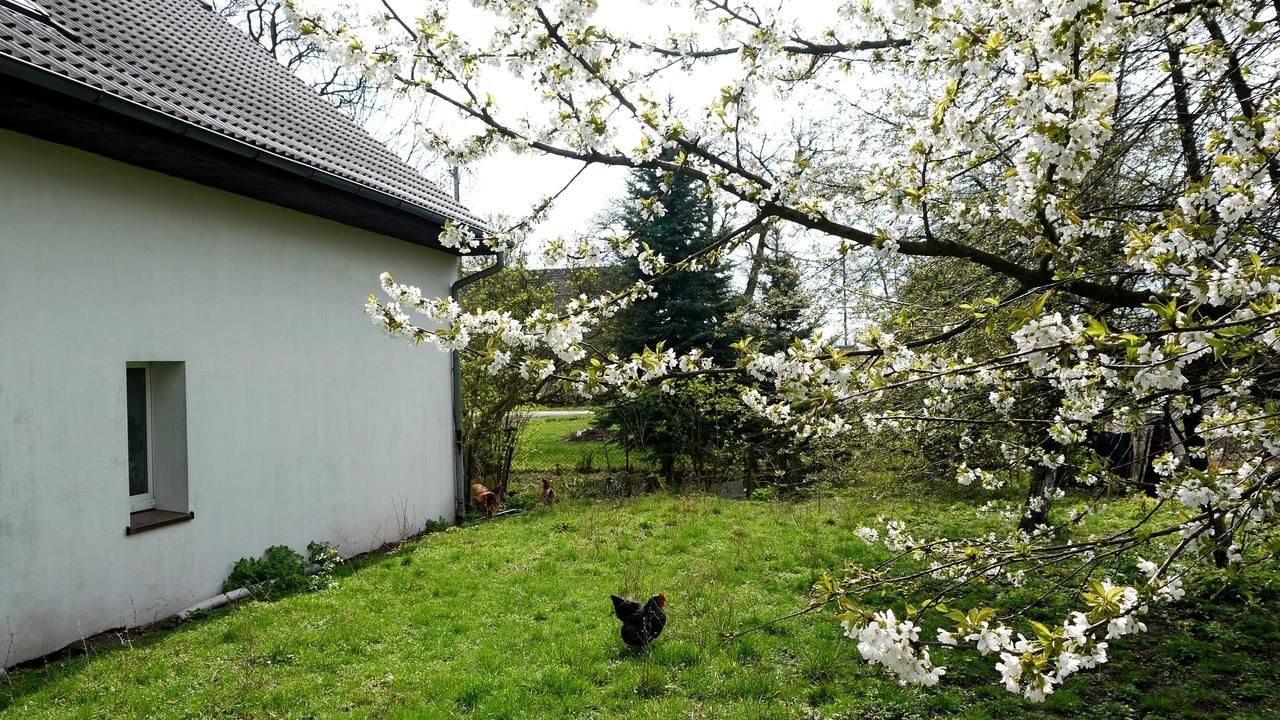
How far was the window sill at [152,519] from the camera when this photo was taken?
16.3ft

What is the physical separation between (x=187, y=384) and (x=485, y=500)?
163 inches

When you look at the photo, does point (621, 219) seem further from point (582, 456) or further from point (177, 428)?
point (177, 428)

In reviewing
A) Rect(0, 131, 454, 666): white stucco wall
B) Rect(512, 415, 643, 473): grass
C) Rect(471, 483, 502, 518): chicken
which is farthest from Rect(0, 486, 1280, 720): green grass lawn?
Rect(512, 415, 643, 473): grass

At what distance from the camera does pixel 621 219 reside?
580 inches

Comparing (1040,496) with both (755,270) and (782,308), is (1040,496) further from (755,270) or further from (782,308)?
(755,270)

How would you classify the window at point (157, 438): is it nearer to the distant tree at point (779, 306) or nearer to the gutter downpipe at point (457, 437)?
the gutter downpipe at point (457, 437)

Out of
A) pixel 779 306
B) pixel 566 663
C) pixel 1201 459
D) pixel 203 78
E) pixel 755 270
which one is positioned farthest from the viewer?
pixel 755 270

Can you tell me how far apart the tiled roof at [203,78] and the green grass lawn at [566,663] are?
3181mm

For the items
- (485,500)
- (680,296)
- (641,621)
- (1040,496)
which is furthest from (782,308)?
(641,621)

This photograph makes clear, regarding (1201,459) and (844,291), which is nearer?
(1201,459)

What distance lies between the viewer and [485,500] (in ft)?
29.8

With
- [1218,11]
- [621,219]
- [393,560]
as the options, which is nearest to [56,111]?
[393,560]

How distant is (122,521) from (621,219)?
10.9 metres

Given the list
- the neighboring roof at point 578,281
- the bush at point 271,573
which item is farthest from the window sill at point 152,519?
the neighboring roof at point 578,281
